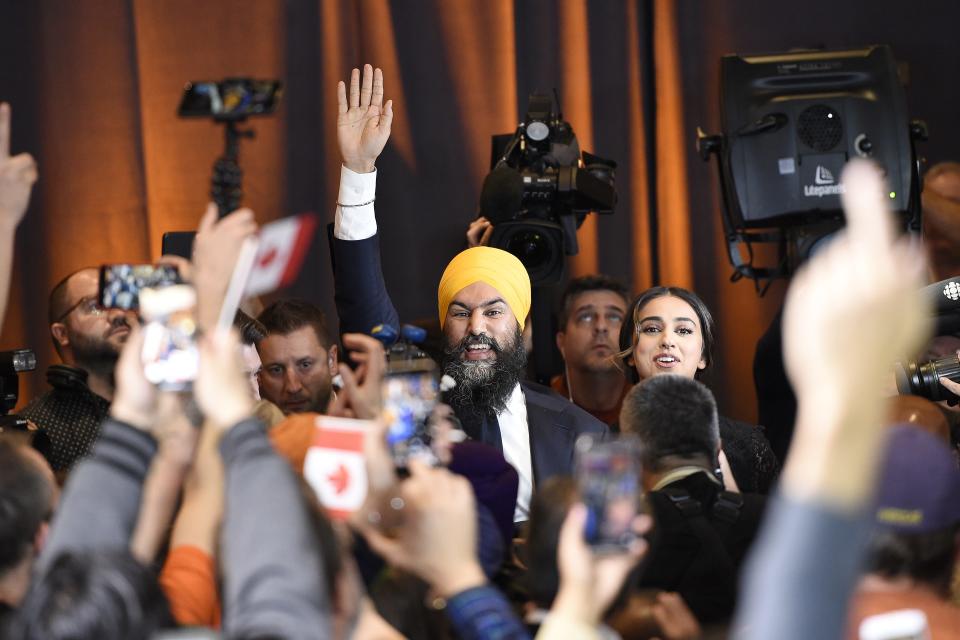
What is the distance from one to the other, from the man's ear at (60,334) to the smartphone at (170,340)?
61.8 inches

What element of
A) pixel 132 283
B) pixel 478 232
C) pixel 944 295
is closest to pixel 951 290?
pixel 944 295

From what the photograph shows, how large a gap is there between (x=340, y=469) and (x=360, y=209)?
1.53 meters

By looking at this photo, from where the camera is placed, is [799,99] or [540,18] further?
[540,18]

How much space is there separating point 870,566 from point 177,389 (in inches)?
35.7

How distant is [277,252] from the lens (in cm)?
177

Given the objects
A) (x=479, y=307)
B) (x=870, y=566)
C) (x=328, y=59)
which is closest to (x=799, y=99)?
(x=479, y=307)

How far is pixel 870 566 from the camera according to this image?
1667mm

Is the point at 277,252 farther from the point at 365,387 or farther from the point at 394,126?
the point at 394,126

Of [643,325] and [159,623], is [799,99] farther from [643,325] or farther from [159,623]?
[159,623]

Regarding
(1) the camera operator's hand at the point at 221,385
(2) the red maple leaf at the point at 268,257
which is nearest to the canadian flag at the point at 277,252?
(2) the red maple leaf at the point at 268,257

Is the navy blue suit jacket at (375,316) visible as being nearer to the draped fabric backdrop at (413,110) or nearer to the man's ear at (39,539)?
the draped fabric backdrop at (413,110)

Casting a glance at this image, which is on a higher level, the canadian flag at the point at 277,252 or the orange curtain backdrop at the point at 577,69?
the orange curtain backdrop at the point at 577,69

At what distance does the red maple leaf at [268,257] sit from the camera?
1.76 metres

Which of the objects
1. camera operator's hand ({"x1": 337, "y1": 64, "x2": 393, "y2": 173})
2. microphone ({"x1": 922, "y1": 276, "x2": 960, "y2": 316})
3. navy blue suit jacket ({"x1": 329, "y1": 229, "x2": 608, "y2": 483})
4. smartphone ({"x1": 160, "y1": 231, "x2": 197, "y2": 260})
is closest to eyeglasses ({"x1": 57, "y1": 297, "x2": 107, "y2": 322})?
smartphone ({"x1": 160, "y1": 231, "x2": 197, "y2": 260})
